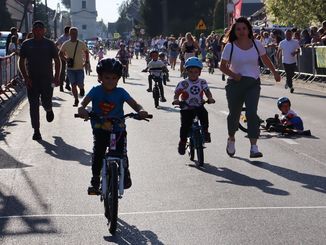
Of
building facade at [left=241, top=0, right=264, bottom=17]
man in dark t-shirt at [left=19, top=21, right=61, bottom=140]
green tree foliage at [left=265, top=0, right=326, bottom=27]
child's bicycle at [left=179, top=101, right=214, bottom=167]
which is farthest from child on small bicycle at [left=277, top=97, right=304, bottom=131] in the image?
building facade at [left=241, top=0, right=264, bottom=17]

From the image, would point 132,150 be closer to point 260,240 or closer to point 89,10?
point 260,240

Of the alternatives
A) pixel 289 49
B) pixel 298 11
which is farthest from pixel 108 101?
pixel 298 11

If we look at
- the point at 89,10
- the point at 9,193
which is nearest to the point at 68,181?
the point at 9,193

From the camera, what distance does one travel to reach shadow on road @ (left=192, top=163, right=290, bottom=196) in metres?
8.84

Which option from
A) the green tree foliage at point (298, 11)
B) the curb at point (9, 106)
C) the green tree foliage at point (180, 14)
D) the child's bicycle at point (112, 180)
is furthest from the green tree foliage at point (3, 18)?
the child's bicycle at point (112, 180)

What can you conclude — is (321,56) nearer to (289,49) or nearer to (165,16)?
(289,49)

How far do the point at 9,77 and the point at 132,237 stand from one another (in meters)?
17.6

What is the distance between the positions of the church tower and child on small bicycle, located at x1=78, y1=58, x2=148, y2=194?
188049 millimetres

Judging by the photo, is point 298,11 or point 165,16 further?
point 165,16

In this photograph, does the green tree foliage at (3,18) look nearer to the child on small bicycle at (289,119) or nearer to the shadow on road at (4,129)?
the shadow on road at (4,129)

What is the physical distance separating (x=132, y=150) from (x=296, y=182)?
3413mm

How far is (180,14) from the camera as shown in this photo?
93.5m

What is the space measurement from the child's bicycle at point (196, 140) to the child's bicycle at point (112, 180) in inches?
134

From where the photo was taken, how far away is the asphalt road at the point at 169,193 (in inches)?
274
